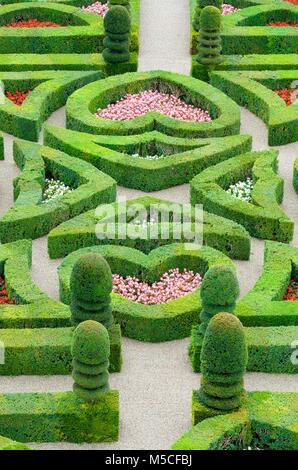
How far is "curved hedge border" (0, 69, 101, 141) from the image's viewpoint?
3566 cm

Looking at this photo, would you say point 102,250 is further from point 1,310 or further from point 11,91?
point 11,91

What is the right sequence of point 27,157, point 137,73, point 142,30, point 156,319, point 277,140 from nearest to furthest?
point 156,319
point 27,157
point 277,140
point 137,73
point 142,30

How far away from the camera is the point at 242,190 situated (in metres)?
32.1

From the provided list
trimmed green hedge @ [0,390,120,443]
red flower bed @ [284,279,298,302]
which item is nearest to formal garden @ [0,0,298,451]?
trimmed green hedge @ [0,390,120,443]

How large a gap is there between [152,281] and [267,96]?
11.3 meters

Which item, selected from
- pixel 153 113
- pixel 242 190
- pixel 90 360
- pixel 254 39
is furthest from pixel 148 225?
pixel 254 39

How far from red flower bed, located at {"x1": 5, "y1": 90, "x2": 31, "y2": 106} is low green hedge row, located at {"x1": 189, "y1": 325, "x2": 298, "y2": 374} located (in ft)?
48.6

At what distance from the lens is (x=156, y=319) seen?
→ 25.9 meters

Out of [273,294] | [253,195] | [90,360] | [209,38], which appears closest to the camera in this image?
[90,360]

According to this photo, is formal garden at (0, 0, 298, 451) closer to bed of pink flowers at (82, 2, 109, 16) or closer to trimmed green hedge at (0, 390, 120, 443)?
trimmed green hedge at (0, 390, 120, 443)

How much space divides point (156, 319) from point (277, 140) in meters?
11.1

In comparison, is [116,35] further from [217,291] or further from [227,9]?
[217,291]

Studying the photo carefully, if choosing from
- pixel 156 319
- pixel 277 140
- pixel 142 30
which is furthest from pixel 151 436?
pixel 142 30

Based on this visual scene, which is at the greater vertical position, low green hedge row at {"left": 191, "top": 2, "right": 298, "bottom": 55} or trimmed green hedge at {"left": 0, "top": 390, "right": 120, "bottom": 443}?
low green hedge row at {"left": 191, "top": 2, "right": 298, "bottom": 55}
